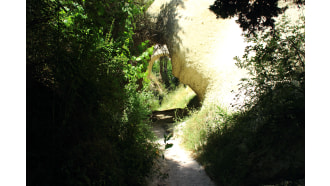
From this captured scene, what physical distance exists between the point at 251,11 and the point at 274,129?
5.68 feet

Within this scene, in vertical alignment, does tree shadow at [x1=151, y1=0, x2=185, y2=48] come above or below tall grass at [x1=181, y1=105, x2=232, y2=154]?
above

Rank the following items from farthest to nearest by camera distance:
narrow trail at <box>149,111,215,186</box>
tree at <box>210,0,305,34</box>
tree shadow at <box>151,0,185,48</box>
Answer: tree shadow at <box>151,0,185,48</box>
narrow trail at <box>149,111,215,186</box>
tree at <box>210,0,305,34</box>

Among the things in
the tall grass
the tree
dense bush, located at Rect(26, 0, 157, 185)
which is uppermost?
the tree

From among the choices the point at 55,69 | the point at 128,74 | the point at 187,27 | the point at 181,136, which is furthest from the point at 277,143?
the point at 187,27

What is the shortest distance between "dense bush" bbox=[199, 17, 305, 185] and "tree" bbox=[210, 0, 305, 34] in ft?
0.67

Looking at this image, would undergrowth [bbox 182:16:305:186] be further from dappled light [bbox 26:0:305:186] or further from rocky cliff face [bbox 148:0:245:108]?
rocky cliff face [bbox 148:0:245:108]

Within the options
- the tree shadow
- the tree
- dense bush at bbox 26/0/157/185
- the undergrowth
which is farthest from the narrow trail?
the tree shadow

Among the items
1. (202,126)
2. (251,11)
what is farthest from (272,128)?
(202,126)

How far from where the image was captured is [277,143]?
9.11 ft

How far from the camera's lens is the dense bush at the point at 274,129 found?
2533 mm

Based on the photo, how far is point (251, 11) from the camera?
117 inches

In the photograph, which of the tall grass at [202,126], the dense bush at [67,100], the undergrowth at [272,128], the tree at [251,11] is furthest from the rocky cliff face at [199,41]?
the dense bush at [67,100]

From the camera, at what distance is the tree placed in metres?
2.85

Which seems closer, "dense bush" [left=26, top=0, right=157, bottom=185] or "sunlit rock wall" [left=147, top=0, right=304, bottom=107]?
"dense bush" [left=26, top=0, right=157, bottom=185]
